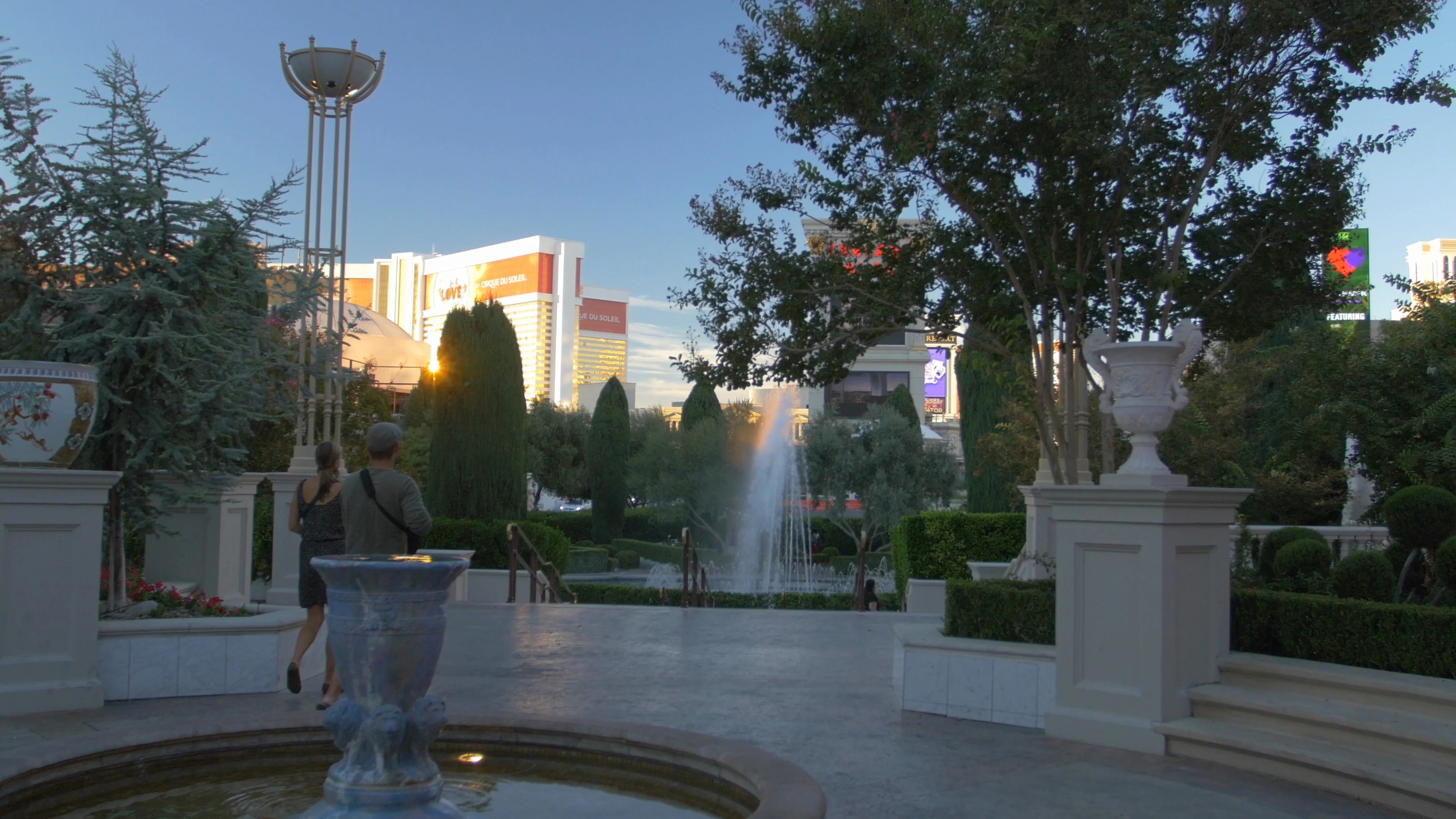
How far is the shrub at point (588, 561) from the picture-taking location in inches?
1228

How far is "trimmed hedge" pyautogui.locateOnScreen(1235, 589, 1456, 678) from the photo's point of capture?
5.65 meters

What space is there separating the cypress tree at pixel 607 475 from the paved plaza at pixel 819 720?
29.9 meters

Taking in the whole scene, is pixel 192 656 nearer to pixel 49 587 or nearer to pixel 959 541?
pixel 49 587

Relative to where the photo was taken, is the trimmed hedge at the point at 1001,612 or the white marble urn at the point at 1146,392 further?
the trimmed hedge at the point at 1001,612

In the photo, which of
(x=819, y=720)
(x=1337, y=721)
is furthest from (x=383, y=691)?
(x=1337, y=721)

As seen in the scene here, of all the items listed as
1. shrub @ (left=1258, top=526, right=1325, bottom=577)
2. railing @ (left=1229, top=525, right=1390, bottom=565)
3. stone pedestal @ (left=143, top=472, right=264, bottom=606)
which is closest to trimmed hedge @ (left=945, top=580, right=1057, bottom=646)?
shrub @ (left=1258, top=526, right=1325, bottom=577)

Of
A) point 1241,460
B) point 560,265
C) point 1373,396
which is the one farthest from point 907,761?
point 560,265

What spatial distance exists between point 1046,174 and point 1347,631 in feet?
13.6

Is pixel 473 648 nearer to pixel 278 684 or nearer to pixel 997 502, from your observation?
pixel 278 684

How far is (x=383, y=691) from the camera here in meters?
3.95

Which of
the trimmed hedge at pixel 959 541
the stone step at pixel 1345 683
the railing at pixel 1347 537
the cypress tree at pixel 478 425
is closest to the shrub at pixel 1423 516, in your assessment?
the stone step at pixel 1345 683

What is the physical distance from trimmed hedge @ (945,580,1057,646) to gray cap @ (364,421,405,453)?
3572 mm

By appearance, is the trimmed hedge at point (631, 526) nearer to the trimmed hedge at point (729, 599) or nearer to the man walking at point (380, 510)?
the trimmed hedge at point (729, 599)

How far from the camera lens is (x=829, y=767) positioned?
537cm
